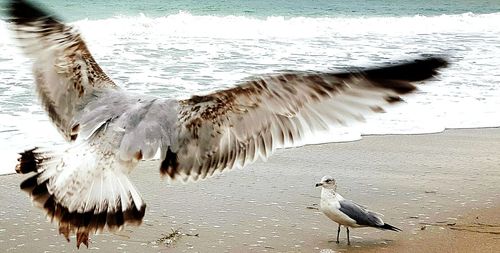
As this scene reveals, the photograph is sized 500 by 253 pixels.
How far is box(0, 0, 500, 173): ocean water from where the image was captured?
7.59 meters

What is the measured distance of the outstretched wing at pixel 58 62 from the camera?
3.12 m

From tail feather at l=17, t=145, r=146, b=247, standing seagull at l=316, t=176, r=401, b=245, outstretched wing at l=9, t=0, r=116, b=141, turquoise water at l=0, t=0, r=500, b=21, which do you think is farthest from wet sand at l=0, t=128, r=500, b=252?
turquoise water at l=0, t=0, r=500, b=21

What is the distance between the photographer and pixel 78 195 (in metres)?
2.67

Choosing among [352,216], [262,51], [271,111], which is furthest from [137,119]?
[262,51]

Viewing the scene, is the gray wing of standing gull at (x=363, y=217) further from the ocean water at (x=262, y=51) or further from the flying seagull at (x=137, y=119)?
the flying seagull at (x=137, y=119)

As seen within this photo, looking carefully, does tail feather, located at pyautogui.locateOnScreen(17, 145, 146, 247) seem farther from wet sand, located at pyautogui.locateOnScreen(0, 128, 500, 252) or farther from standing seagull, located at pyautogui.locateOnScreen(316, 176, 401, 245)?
standing seagull, located at pyautogui.locateOnScreen(316, 176, 401, 245)

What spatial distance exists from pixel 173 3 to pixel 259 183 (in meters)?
23.2

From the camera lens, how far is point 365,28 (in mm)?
20984

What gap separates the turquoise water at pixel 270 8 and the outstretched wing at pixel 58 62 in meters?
18.6

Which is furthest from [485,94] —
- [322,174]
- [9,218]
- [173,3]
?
[173,3]

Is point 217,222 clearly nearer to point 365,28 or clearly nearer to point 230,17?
point 365,28

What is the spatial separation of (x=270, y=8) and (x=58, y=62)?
2500cm

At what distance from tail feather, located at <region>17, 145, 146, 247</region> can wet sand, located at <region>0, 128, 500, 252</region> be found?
5.68ft

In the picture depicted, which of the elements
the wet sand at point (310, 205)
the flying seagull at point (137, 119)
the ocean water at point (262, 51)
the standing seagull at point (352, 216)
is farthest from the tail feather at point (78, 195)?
the standing seagull at point (352, 216)
